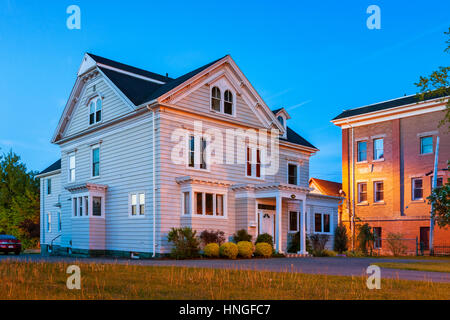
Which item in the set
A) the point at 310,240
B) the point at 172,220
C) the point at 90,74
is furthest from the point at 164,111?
the point at 310,240

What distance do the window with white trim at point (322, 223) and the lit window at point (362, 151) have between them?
1076 centimetres

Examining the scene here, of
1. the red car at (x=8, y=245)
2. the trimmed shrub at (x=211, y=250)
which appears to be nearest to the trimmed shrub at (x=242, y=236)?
the trimmed shrub at (x=211, y=250)

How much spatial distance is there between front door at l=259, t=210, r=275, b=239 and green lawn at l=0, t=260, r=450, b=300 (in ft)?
53.6

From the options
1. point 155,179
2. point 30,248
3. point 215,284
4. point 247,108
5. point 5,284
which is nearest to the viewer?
point 5,284

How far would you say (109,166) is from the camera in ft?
96.2

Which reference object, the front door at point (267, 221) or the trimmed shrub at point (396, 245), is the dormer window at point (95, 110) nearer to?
the front door at point (267, 221)

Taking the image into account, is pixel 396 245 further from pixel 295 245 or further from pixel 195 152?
pixel 195 152

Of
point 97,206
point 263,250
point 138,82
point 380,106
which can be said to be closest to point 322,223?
point 263,250

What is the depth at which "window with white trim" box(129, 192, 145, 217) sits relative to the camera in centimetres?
2649

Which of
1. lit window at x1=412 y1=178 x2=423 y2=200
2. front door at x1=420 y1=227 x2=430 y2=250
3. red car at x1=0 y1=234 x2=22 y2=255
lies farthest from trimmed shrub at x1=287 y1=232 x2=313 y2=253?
red car at x1=0 y1=234 x2=22 y2=255

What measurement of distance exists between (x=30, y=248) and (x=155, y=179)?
94.9 ft

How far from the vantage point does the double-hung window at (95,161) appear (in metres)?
30.5

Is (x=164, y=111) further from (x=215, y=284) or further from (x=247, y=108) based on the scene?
(x=215, y=284)

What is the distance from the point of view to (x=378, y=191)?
43.1 metres
